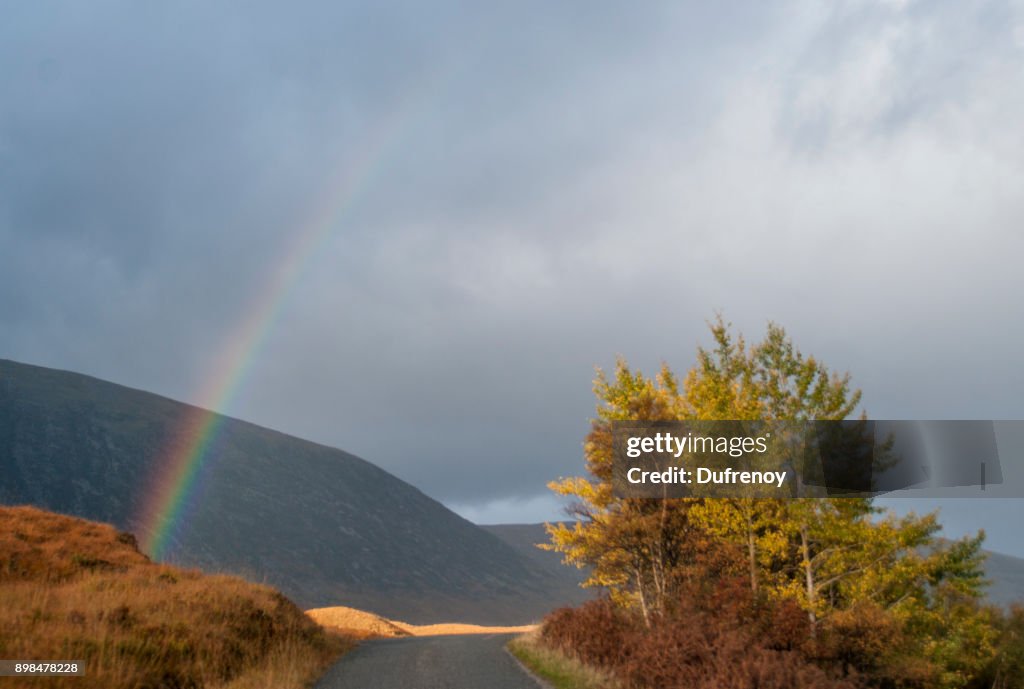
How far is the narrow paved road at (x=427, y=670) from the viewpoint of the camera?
1611 centimetres

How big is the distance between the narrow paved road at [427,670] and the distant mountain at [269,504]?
3175 inches

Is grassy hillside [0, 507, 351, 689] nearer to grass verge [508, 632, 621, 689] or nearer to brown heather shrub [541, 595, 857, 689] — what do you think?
grass verge [508, 632, 621, 689]

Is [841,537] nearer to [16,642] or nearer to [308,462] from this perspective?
[16,642]

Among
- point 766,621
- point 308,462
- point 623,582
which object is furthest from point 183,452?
point 766,621

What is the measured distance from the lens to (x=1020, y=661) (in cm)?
3603

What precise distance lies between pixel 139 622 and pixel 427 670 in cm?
651

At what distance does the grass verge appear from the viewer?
15115 mm

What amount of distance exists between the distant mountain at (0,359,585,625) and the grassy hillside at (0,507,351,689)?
76.6 metres

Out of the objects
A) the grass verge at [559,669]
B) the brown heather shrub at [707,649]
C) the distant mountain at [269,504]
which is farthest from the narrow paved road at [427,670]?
the distant mountain at [269,504]

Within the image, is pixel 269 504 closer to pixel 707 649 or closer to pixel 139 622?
pixel 139 622

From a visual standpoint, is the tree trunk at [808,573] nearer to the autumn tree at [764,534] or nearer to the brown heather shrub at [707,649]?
the autumn tree at [764,534]

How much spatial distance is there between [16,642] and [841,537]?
71.2ft

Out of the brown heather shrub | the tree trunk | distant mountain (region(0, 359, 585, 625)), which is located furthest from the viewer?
distant mountain (region(0, 359, 585, 625))

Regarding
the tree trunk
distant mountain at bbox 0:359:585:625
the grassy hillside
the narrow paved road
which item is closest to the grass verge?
the narrow paved road
